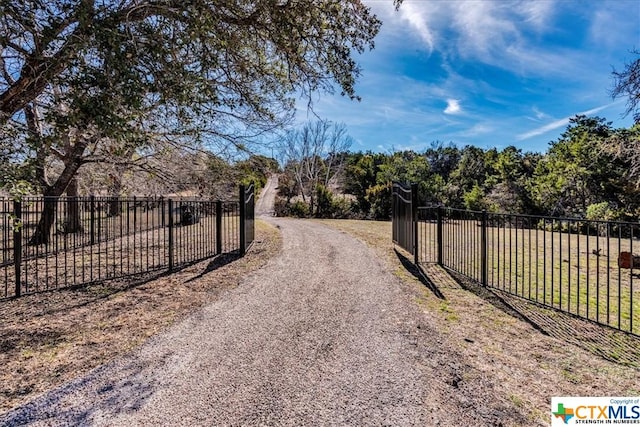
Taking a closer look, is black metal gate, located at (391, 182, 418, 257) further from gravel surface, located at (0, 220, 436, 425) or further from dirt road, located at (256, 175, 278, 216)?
dirt road, located at (256, 175, 278, 216)

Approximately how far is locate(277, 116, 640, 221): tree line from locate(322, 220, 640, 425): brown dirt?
896 centimetres

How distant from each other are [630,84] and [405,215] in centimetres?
651

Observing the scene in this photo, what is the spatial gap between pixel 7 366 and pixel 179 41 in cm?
418

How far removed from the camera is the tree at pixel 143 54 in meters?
3.58

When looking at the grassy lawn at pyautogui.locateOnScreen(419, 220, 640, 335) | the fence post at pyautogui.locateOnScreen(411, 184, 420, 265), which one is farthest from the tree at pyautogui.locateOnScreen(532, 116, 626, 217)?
the fence post at pyautogui.locateOnScreen(411, 184, 420, 265)

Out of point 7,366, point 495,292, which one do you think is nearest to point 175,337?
point 7,366

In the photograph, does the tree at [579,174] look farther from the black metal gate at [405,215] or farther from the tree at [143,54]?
the tree at [143,54]

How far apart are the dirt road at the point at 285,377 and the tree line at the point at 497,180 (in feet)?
35.5

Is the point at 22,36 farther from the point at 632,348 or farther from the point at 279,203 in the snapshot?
the point at 279,203

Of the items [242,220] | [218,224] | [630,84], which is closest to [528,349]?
[242,220]

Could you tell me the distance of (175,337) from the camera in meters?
3.50

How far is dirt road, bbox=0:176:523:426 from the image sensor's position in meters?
2.21

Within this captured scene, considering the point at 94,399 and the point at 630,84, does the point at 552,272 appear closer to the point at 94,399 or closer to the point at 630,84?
the point at 94,399

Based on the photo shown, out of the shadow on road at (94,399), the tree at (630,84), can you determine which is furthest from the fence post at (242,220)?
the tree at (630,84)
